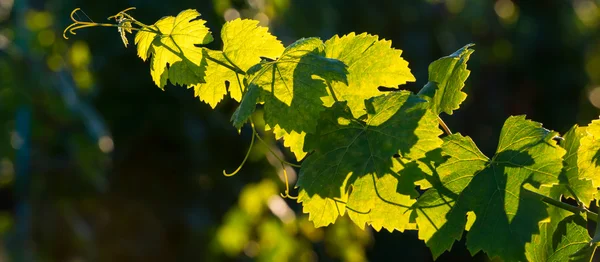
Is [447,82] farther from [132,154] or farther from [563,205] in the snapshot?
[132,154]

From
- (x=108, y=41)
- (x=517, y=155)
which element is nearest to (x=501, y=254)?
(x=517, y=155)

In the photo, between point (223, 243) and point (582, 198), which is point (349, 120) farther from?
point (223, 243)

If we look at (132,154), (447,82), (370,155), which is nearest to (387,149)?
(370,155)

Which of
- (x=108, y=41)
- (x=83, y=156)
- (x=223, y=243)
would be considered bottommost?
(x=223, y=243)

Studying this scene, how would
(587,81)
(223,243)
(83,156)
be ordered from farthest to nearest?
(587,81), (223,243), (83,156)

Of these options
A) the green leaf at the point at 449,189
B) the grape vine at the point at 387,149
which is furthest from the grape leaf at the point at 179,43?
the green leaf at the point at 449,189

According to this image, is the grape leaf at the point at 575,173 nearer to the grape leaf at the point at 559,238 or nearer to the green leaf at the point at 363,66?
the grape leaf at the point at 559,238
